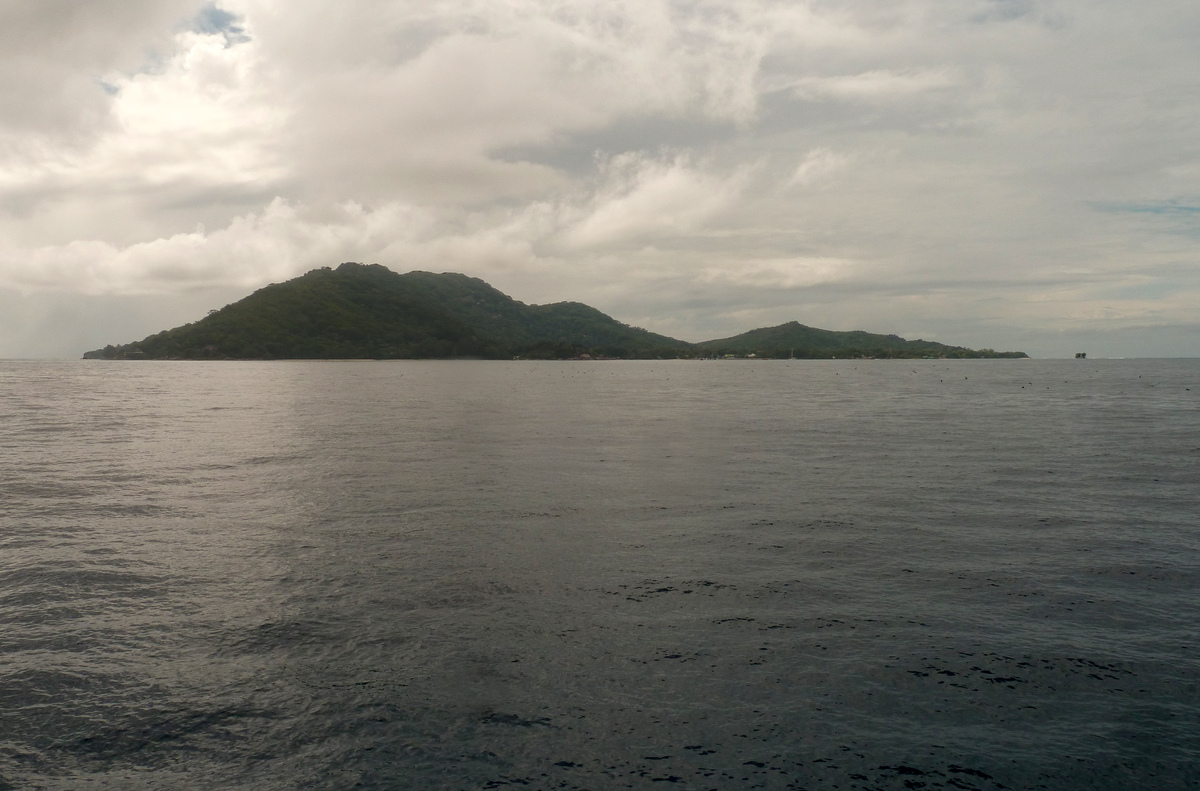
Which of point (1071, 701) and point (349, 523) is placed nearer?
point (1071, 701)

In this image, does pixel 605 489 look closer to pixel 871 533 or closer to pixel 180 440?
pixel 871 533

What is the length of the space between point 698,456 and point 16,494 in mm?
32612

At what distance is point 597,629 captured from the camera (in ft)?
50.6

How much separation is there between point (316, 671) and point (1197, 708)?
16.1 meters

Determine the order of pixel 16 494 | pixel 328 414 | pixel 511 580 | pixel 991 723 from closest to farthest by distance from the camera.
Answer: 1. pixel 991 723
2. pixel 511 580
3. pixel 16 494
4. pixel 328 414

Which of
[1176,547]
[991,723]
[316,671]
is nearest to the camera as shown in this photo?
[991,723]

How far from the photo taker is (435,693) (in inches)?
495

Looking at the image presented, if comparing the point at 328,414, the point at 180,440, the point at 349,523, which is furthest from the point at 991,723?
the point at 328,414

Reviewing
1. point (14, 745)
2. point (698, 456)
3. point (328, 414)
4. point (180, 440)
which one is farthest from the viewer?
point (328, 414)

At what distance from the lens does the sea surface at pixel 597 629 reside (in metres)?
10.8

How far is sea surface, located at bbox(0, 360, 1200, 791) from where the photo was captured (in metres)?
10.8

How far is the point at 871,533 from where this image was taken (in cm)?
2375

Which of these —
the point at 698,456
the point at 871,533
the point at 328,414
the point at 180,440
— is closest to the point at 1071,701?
the point at 871,533

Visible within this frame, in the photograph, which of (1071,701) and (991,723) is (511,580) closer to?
(991,723)
